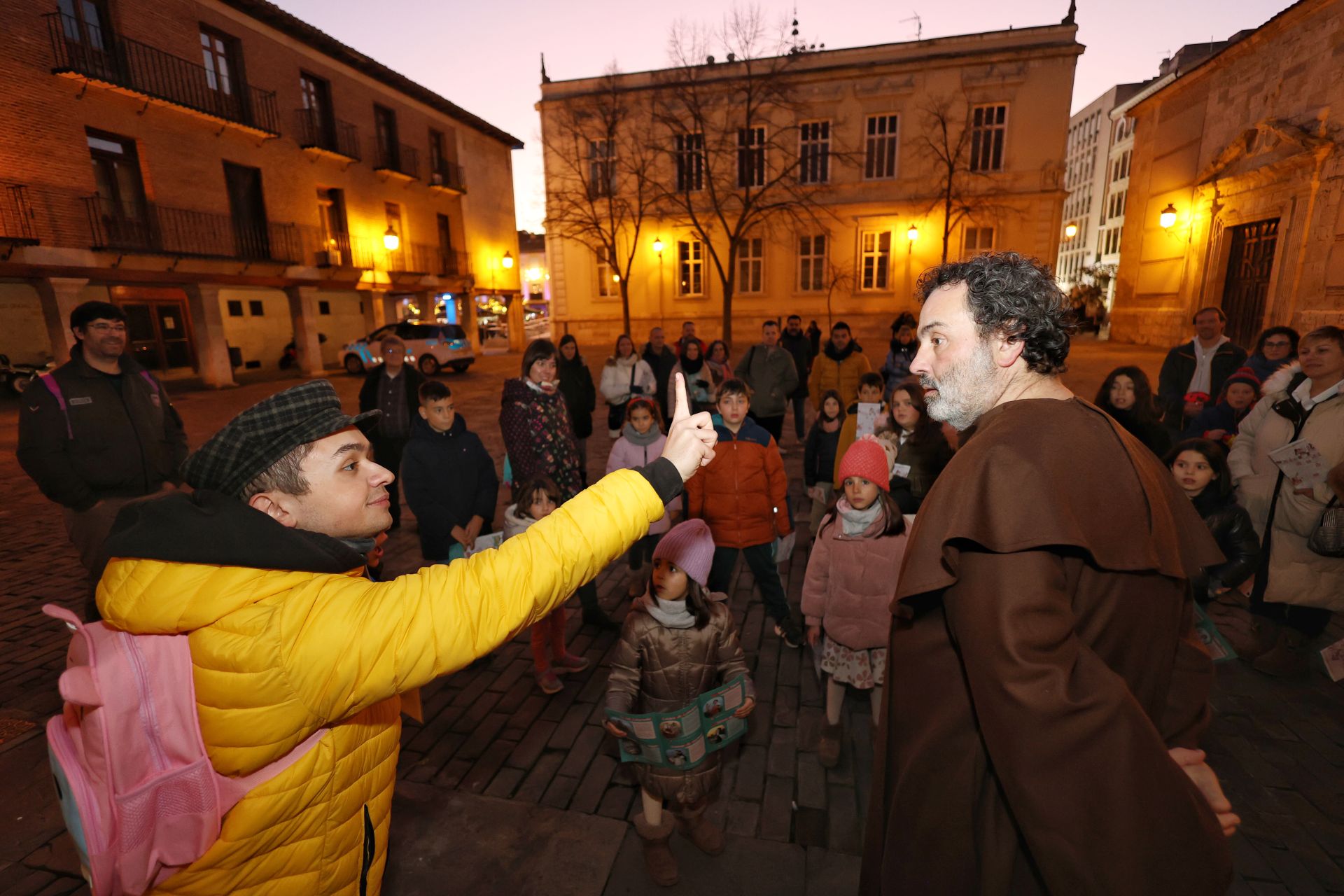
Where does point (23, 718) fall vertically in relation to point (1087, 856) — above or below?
below

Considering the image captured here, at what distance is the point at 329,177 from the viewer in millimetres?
22391

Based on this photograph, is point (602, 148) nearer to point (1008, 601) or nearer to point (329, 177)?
point (329, 177)

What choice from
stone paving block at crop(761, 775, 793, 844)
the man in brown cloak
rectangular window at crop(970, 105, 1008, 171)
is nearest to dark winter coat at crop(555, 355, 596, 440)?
stone paving block at crop(761, 775, 793, 844)

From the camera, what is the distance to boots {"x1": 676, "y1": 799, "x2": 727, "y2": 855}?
2682 mm

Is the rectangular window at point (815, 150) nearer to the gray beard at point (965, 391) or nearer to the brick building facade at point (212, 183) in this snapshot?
the brick building facade at point (212, 183)

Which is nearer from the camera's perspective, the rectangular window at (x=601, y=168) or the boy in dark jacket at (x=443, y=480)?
the boy in dark jacket at (x=443, y=480)

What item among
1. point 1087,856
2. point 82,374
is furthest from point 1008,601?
point 82,374

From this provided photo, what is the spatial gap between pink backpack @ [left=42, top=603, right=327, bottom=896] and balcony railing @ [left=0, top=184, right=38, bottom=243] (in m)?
18.9

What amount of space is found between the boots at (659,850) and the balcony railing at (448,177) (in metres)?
29.4

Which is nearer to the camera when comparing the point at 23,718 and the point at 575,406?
the point at 23,718

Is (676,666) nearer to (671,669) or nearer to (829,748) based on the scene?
(671,669)

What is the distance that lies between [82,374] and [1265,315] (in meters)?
22.5

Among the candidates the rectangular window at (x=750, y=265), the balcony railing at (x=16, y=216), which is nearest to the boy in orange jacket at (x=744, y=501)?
the balcony railing at (x=16, y=216)

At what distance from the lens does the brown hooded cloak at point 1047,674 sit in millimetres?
1139
